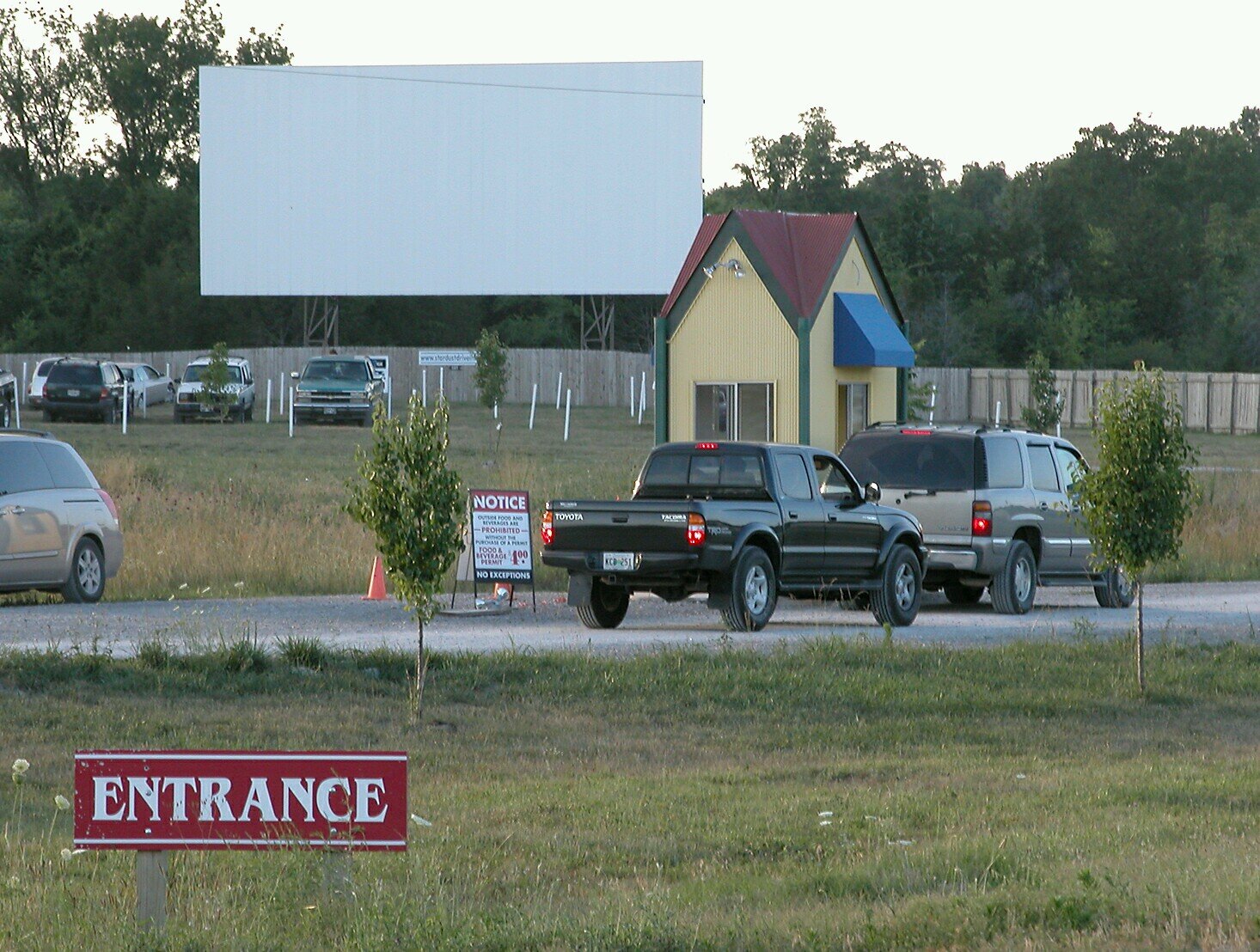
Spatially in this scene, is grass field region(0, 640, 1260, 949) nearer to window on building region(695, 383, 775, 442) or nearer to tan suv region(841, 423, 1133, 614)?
tan suv region(841, 423, 1133, 614)

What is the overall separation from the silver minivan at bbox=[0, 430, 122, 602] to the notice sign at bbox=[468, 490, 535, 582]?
3.81m

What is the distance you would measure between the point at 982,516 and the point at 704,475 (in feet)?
11.4

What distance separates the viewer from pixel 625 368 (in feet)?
234

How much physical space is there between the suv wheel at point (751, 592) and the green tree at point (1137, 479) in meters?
3.92

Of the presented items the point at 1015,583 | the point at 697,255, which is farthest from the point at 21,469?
the point at 697,255

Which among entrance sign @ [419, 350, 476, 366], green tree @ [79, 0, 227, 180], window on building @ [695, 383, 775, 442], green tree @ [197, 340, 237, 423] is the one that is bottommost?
window on building @ [695, 383, 775, 442]

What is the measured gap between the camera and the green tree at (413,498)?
496 inches

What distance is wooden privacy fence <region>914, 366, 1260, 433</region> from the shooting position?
232ft

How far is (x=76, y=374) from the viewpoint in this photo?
5384 centimetres

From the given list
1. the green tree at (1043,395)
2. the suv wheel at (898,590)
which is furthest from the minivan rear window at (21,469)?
the green tree at (1043,395)

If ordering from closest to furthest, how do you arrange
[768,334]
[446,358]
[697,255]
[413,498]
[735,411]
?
[413,498] → [768,334] → [735,411] → [697,255] → [446,358]

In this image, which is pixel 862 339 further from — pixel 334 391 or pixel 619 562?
pixel 334 391

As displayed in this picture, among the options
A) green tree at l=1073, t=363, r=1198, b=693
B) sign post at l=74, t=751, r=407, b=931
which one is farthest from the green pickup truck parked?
sign post at l=74, t=751, r=407, b=931

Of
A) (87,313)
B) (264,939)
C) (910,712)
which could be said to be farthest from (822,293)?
(87,313)
